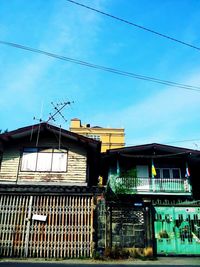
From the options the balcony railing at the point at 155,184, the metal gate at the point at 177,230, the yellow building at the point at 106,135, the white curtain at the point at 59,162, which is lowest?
the metal gate at the point at 177,230

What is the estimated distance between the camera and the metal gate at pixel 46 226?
395 inches

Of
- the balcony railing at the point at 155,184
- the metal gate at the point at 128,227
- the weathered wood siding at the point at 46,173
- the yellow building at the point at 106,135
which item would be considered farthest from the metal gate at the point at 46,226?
the yellow building at the point at 106,135

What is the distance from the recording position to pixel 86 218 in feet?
34.7

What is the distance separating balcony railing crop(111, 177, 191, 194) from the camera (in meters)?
19.7

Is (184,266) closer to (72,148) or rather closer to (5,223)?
(5,223)

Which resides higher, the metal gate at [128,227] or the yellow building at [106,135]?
the yellow building at [106,135]

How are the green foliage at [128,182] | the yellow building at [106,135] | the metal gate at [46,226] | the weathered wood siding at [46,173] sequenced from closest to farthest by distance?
the metal gate at [46,226] → the weathered wood siding at [46,173] → the green foliage at [128,182] → the yellow building at [106,135]

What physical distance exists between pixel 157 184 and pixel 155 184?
0.15 metres

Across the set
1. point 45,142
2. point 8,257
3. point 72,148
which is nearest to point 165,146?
point 72,148

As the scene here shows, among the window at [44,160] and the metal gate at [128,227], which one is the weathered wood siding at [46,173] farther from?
the metal gate at [128,227]

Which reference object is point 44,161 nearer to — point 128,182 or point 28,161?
point 28,161

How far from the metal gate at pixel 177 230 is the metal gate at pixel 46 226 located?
9.89ft

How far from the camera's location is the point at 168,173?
21.2 meters

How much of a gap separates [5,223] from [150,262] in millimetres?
5790
